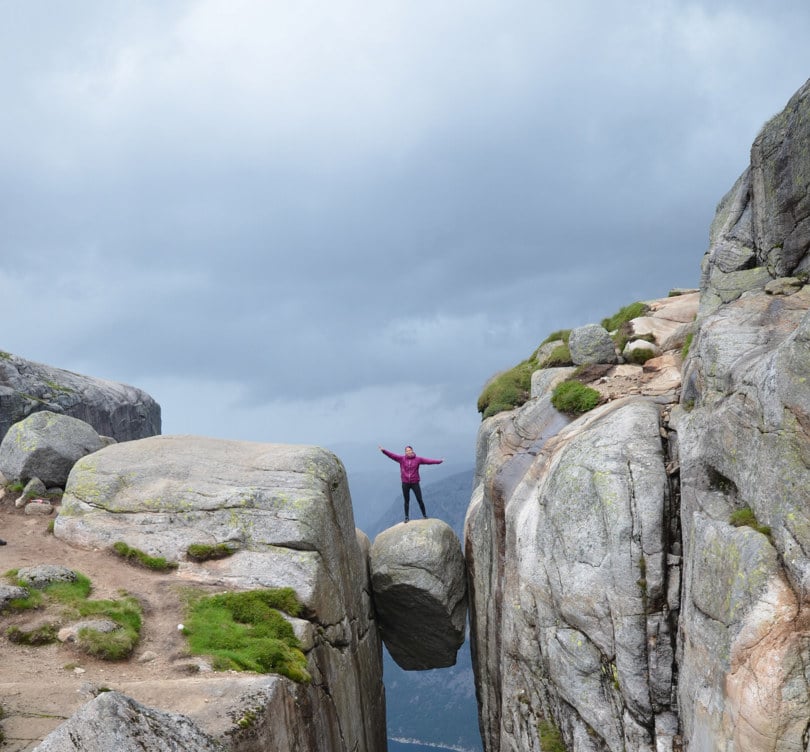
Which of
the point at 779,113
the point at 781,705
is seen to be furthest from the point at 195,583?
the point at 779,113

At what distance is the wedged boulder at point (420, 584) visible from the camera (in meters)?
35.4

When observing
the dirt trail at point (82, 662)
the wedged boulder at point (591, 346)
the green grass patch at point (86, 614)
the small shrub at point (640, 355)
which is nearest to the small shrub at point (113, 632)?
the green grass patch at point (86, 614)

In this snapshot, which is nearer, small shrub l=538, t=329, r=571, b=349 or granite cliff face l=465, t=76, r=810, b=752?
granite cliff face l=465, t=76, r=810, b=752

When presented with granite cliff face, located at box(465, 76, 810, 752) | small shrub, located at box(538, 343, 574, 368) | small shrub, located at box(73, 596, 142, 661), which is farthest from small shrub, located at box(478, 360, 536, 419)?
small shrub, located at box(73, 596, 142, 661)

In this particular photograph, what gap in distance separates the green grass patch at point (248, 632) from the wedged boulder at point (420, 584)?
1230cm

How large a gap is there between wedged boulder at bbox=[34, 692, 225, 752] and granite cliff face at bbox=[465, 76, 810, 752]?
12.1m

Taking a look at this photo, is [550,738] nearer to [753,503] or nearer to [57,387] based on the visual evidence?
[753,503]

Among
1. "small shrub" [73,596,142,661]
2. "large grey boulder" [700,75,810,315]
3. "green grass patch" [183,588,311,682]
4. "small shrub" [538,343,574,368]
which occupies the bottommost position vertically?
"green grass patch" [183,588,311,682]

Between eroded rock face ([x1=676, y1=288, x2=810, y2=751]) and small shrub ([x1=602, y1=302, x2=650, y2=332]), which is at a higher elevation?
small shrub ([x1=602, y1=302, x2=650, y2=332])

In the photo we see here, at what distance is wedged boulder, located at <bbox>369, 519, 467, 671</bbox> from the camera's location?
35.4m

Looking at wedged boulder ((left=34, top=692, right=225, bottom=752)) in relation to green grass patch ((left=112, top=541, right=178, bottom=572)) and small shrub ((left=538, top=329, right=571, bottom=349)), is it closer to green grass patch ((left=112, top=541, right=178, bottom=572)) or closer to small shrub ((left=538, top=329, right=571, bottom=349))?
green grass patch ((left=112, top=541, right=178, bottom=572))

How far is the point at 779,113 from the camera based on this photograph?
2541 centimetres

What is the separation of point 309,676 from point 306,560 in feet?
17.5

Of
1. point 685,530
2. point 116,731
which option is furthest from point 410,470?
point 116,731
